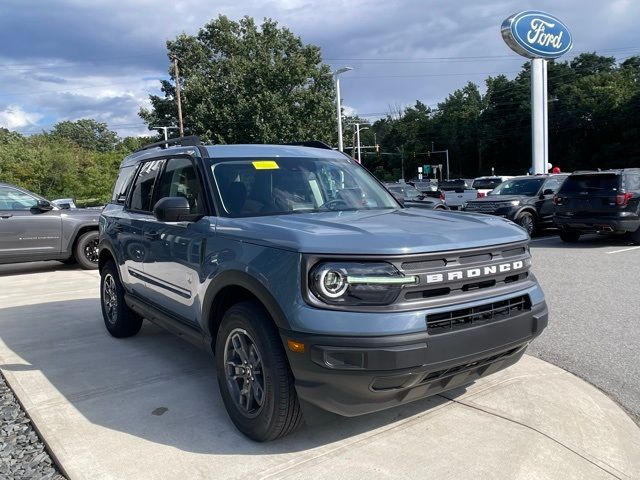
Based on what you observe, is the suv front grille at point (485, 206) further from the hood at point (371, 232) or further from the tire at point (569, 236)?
the hood at point (371, 232)

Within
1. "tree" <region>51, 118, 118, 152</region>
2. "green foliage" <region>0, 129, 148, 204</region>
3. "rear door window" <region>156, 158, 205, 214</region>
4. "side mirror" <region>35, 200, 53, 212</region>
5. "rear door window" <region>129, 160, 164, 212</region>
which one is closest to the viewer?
"rear door window" <region>156, 158, 205, 214</region>

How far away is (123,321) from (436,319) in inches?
151

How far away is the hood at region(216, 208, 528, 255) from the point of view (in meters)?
2.89

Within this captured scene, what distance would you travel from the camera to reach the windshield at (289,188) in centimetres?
395

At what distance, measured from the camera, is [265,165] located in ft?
13.9

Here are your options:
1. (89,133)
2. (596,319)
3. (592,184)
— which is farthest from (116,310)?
(89,133)

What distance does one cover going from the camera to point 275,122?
1574 inches

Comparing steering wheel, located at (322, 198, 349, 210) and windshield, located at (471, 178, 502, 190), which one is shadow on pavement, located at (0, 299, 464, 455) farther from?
windshield, located at (471, 178, 502, 190)

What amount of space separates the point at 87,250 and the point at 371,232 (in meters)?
9.45

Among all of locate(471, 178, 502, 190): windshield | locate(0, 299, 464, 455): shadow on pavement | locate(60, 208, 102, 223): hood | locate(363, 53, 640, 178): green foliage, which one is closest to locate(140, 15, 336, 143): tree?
locate(471, 178, 502, 190): windshield

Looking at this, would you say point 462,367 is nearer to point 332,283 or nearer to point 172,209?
point 332,283

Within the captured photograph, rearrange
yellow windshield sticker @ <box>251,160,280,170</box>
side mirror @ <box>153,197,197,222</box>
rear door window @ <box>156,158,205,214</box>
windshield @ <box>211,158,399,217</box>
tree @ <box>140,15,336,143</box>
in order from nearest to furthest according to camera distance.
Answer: side mirror @ <box>153,197,197,222</box> < windshield @ <box>211,158,399,217</box> < rear door window @ <box>156,158,205,214</box> < yellow windshield sticker @ <box>251,160,280,170</box> < tree @ <box>140,15,336,143</box>

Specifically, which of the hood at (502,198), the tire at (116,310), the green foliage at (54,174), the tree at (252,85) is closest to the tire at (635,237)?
the hood at (502,198)

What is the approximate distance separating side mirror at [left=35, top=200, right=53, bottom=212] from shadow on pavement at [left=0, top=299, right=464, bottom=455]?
454 cm
